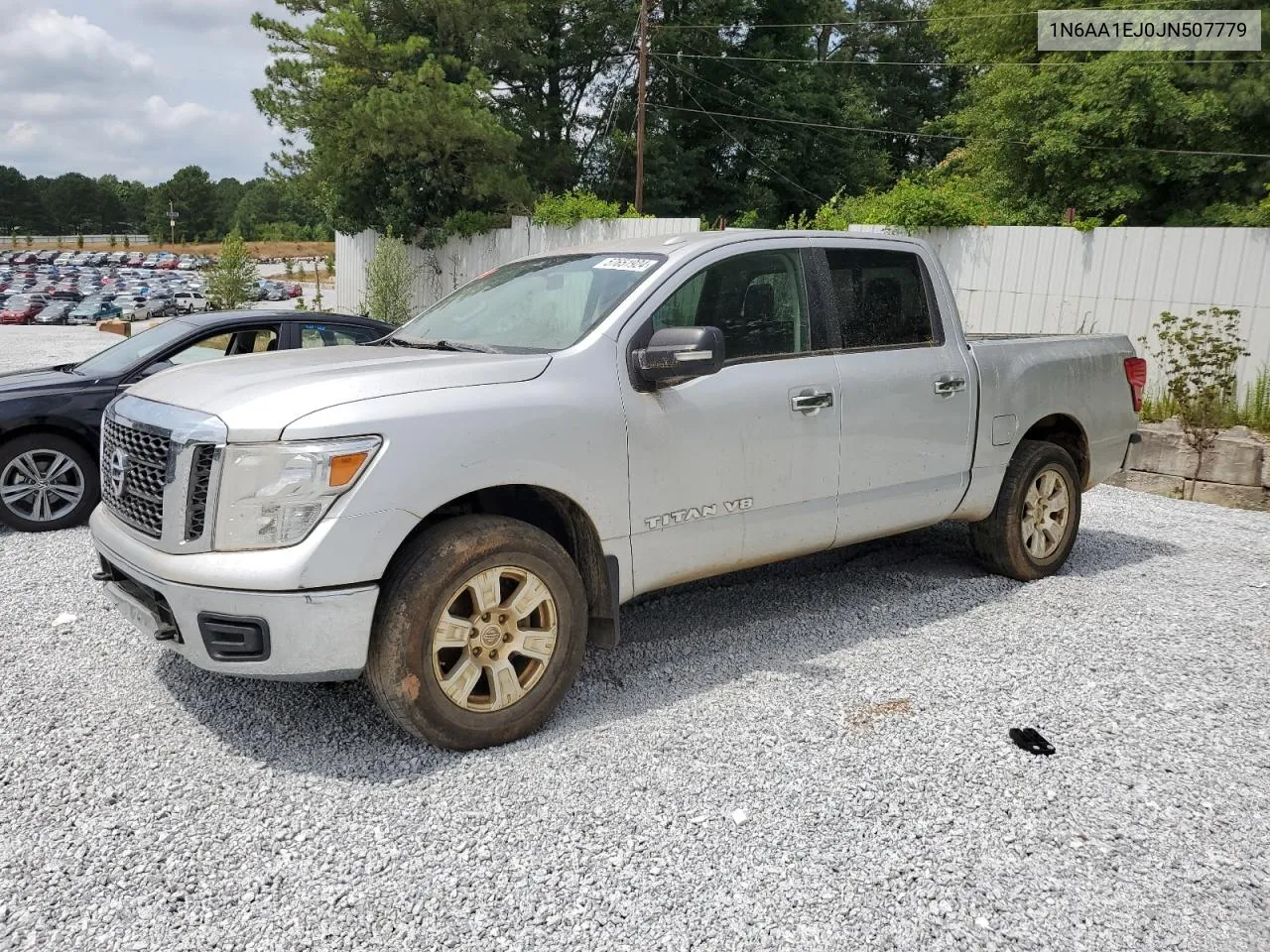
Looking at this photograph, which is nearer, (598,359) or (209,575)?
(209,575)

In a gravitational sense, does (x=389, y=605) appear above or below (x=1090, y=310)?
below

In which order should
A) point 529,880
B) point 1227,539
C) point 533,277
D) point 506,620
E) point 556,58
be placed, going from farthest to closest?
point 556,58 → point 1227,539 → point 533,277 → point 506,620 → point 529,880

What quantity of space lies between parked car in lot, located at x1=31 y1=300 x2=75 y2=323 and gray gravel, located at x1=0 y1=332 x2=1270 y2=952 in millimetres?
47053

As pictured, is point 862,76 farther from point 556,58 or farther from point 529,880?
point 529,880

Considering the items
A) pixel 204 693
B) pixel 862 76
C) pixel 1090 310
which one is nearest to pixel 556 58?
pixel 862 76

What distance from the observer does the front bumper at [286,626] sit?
3.42 meters

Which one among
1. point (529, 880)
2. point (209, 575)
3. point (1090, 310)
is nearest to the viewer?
point (529, 880)

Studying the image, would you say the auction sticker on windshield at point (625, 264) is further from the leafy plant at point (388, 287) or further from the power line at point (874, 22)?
the power line at point (874, 22)

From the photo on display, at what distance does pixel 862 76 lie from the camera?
47.7m

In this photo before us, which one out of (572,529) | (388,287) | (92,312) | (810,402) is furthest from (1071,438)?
(92,312)

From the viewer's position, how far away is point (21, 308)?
4716 cm

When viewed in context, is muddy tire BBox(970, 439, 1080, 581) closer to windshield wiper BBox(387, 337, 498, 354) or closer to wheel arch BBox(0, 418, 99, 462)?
windshield wiper BBox(387, 337, 498, 354)

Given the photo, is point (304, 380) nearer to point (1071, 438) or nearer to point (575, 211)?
point (1071, 438)

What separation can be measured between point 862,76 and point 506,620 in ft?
160
